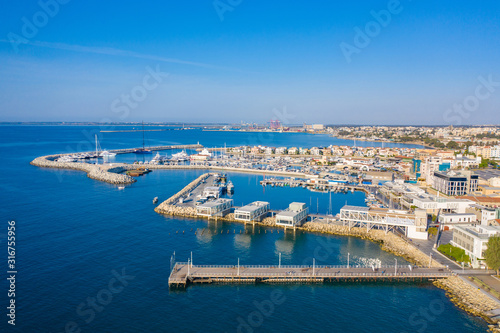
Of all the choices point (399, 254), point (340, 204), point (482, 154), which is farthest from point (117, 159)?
point (482, 154)

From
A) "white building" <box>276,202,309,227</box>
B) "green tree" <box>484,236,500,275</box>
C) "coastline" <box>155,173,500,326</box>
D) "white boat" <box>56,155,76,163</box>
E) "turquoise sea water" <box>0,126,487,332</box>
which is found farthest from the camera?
"white boat" <box>56,155,76,163</box>

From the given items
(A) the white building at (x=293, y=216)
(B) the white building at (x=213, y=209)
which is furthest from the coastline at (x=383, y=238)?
(A) the white building at (x=293, y=216)

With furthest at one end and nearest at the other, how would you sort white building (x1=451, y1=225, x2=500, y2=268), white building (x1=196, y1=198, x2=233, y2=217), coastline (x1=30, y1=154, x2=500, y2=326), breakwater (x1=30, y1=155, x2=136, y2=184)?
breakwater (x1=30, y1=155, x2=136, y2=184) → white building (x1=196, y1=198, x2=233, y2=217) → white building (x1=451, y1=225, x2=500, y2=268) → coastline (x1=30, y1=154, x2=500, y2=326)

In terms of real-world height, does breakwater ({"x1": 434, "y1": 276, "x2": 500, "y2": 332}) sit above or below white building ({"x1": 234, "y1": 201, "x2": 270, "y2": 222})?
below

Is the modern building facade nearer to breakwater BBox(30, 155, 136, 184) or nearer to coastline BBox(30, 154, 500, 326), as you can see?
coastline BBox(30, 154, 500, 326)

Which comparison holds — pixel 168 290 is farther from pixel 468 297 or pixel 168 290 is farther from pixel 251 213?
pixel 468 297

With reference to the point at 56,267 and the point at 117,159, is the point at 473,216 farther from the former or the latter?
the point at 117,159

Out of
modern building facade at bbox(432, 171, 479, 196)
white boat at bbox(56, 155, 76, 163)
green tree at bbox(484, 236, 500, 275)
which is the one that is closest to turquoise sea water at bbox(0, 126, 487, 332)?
green tree at bbox(484, 236, 500, 275)
